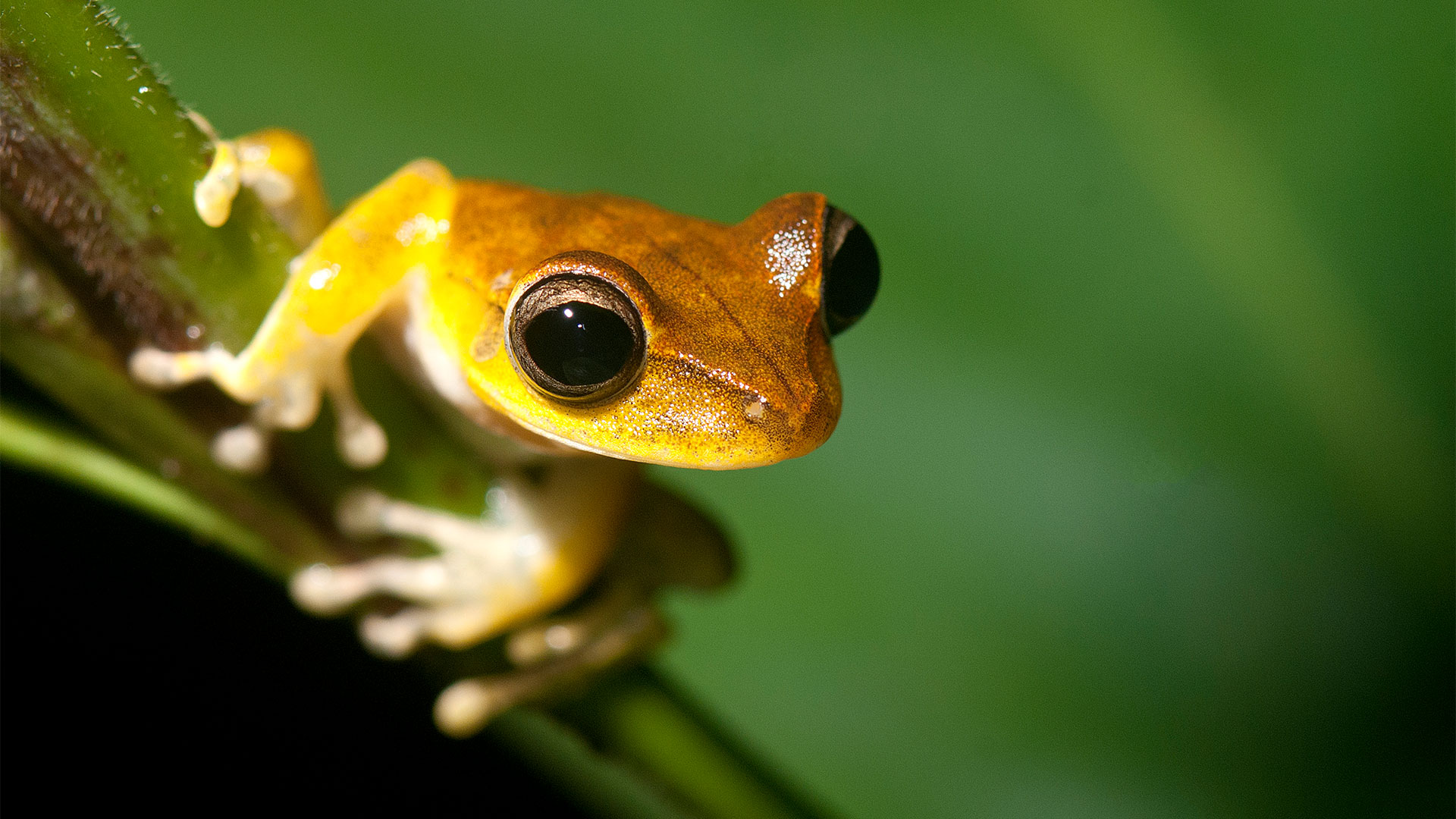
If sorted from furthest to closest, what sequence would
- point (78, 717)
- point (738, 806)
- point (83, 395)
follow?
1. point (78, 717)
2. point (738, 806)
3. point (83, 395)

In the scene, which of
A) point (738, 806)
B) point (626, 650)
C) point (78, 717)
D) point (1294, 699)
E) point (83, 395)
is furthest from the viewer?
point (78, 717)

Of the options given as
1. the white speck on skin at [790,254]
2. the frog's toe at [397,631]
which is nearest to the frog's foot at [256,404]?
the frog's toe at [397,631]

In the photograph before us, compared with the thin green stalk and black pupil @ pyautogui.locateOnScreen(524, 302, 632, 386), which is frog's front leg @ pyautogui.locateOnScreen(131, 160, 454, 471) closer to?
the thin green stalk

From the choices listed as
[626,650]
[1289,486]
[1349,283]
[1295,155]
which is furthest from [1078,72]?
[626,650]

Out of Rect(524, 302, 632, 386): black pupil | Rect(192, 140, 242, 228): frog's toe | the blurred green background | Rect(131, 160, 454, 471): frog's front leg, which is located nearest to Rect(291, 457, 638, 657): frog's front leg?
Rect(131, 160, 454, 471): frog's front leg

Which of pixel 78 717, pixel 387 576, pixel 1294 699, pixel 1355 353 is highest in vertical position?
pixel 1355 353

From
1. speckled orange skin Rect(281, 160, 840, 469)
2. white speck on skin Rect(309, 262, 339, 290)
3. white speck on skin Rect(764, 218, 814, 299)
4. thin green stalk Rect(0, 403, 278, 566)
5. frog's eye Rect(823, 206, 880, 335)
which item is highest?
frog's eye Rect(823, 206, 880, 335)

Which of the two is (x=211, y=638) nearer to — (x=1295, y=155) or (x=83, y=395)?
(x=83, y=395)

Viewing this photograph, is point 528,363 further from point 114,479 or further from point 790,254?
point 114,479
